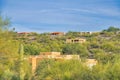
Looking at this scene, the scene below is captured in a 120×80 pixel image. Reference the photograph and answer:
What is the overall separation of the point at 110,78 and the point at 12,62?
6.78 metres

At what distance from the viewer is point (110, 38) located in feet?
311

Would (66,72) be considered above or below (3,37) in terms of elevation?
below

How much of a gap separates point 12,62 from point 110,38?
66.8m

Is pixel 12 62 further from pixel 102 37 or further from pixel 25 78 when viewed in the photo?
pixel 102 37

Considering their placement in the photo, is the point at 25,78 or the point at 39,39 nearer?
the point at 25,78

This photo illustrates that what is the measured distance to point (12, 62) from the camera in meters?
29.5

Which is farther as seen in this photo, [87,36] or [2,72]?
[87,36]

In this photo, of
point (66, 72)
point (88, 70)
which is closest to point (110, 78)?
point (88, 70)

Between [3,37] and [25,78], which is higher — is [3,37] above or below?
above

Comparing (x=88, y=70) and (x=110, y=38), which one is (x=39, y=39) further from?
(x=88, y=70)

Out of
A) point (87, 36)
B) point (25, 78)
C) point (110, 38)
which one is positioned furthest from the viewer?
point (87, 36)

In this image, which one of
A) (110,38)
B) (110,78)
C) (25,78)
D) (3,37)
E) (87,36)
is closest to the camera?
(110,78)

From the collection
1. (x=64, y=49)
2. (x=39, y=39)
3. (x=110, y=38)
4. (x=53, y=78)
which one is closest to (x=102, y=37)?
(x=110, y=38)

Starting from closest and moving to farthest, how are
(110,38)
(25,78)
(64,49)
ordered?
(25,78), (64,49), (110,38)
